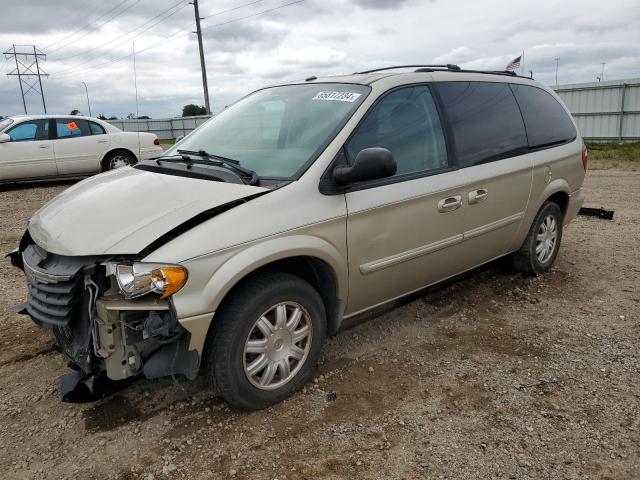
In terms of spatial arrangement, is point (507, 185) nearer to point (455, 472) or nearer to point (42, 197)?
point (455, 472)

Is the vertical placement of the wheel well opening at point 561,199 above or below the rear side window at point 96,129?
below

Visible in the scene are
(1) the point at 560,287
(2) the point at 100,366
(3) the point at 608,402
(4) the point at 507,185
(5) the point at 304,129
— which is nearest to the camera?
(2) the point at 100,366

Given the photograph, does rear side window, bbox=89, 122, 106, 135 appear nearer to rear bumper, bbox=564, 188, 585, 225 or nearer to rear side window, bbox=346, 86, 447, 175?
rear side window, bbox=346, 86, 447, 175

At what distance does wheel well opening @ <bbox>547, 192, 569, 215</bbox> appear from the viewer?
4.94 metres

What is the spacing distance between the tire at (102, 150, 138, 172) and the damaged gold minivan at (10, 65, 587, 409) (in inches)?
337

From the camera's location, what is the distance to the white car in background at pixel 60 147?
35.2ft

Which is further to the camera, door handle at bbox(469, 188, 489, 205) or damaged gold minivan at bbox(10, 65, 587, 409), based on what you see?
door handle at bbox(469, 188, 489, 205)

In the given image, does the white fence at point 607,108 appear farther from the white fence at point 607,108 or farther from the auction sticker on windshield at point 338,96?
the auction sticker on windshield at point 338,96

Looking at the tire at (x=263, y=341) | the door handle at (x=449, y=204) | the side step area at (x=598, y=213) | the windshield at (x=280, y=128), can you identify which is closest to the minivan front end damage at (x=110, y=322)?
the tire at (x=263, y=341)

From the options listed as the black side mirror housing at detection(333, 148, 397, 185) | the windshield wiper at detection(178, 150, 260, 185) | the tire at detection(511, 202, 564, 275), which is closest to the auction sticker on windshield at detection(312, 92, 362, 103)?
the black side mirror housing at detection(333, 148, 397, 185)

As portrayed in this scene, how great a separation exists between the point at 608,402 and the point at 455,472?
1.16 metres

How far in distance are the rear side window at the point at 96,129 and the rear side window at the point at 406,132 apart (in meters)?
9.75

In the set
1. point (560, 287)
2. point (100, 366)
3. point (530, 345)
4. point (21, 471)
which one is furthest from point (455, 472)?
point (560, 287)

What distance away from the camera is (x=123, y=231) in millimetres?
2584
